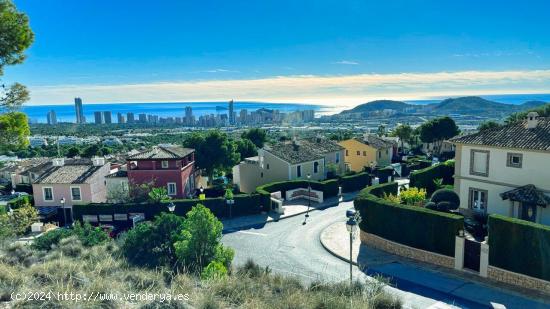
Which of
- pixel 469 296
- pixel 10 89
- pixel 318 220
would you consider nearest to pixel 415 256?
pixel 469 296

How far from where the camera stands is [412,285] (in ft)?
55.7

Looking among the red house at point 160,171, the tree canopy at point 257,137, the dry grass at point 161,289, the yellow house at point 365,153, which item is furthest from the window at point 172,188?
the tree canopy at point 257,137

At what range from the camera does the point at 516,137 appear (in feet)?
71.3

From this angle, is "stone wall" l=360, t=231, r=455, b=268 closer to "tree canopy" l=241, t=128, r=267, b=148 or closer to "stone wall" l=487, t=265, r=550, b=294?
"stone wall" l=487, t=265, r=550, b=294

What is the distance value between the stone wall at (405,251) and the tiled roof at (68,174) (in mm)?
25595

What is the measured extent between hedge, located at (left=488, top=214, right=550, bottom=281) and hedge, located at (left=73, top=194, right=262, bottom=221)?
17.8m

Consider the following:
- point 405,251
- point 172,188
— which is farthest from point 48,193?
point 405,251

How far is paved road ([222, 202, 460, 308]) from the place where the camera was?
17984mm

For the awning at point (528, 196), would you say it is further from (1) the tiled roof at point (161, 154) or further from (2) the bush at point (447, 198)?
(1) the tiled roof at point (161, 154)

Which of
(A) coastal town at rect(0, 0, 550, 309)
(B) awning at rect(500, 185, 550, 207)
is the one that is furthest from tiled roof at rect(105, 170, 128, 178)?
(B) awning at rect(500, 185, 550, 207)

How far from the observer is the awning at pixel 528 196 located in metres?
19.7

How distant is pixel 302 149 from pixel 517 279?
27379mm

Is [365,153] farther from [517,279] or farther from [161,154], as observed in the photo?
[517,279]

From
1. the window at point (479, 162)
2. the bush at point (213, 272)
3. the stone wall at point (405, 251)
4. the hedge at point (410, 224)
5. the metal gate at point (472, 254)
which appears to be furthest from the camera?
the window at point (479, 162)
